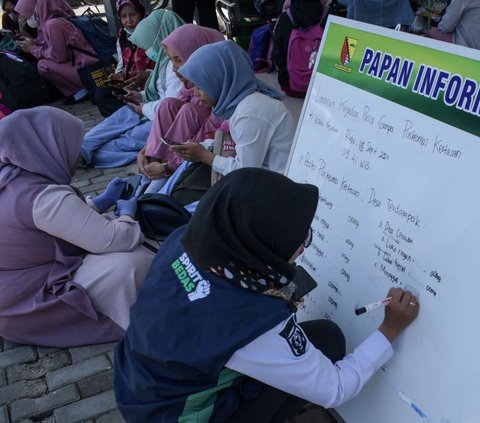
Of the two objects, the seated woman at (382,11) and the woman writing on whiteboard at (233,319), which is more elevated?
the seated woman at (382,11)

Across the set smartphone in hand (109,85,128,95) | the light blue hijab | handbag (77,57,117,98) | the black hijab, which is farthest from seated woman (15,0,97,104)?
the black hijab

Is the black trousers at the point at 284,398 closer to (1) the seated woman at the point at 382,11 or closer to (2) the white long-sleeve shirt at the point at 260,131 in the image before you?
(2) the white long-sleeve shirt at the point at 260,131

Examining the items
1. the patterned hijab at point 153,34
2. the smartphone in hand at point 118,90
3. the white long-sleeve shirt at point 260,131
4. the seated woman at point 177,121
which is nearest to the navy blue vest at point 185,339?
the white long-sleeve shirt at point 260,131

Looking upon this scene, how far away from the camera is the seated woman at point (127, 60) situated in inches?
208

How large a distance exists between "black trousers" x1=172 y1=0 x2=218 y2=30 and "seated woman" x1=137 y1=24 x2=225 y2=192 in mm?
2045

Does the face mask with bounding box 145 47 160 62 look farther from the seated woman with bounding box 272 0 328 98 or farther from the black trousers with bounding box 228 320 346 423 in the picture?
the black trousers with bounding box 228 320 346 423

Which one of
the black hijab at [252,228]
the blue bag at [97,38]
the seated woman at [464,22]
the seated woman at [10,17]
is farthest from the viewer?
the seated woman at [10,17]

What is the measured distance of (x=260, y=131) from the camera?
2.85m

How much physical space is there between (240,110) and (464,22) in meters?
2.42

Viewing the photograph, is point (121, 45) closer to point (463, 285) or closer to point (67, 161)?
point (67, 161)

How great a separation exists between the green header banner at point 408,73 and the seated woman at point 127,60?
12.0ft

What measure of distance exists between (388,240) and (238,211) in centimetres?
59

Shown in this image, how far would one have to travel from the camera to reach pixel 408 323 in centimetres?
160

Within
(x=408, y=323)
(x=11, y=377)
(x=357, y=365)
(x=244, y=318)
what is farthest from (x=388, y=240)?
(x=11, y=377)
